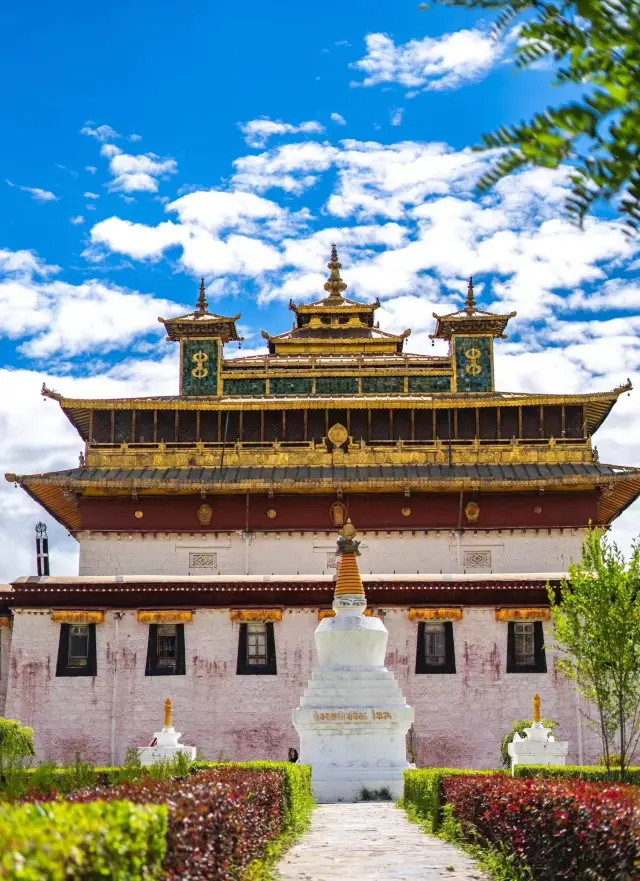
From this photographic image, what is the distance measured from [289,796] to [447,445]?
22435 mm

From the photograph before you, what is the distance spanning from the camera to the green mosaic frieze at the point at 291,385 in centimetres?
3828

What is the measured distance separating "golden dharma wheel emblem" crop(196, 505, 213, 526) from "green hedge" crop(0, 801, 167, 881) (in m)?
27.9

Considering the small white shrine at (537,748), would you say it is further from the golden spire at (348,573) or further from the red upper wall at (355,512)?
the red upper wall at (355,512)

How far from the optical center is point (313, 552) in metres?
34.3

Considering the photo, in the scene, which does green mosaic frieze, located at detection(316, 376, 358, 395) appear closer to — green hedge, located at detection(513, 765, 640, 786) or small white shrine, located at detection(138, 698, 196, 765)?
small white shrine, located at detection(138, 698, 196, 765)

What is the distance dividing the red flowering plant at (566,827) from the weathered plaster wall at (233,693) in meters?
13.6

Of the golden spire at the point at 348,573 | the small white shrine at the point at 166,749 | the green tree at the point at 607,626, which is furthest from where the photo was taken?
the golden spire at the point at 348,573

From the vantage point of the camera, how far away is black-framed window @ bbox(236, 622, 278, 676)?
2550cm

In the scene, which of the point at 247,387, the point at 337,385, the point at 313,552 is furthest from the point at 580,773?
the point at 247,387

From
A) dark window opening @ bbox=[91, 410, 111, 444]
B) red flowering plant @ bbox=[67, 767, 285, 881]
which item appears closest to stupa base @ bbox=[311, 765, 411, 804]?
red flowering plant @ bbox=[67, 767, 285, 881]

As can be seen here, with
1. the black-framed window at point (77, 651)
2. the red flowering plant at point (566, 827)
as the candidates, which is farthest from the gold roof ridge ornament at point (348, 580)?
the red flowering plant at point (566, 827)

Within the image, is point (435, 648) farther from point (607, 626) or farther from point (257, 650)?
Result: point (607, 626)

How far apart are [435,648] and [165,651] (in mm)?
5821

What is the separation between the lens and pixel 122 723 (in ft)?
83.0
